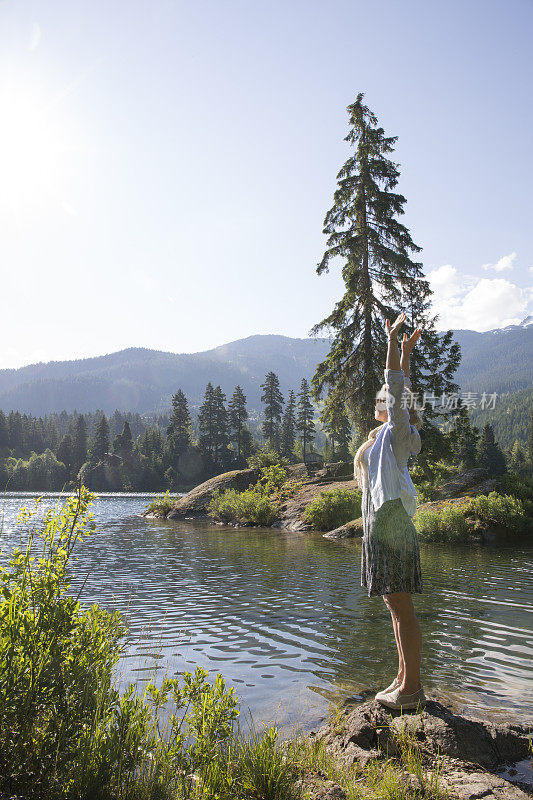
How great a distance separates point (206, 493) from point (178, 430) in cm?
6101

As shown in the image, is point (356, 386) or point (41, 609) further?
point (356, 386)

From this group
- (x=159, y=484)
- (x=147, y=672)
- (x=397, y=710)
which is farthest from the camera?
(x=159, y=484)

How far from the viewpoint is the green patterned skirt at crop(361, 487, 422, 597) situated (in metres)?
3.96

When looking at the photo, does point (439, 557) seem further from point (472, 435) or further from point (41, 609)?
point (41, 609)

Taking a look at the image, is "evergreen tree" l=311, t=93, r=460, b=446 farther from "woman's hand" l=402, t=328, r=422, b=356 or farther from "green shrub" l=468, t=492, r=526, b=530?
"woman's hand" l=402, t=328, r=422, b=356

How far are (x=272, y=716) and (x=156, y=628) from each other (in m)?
3.53

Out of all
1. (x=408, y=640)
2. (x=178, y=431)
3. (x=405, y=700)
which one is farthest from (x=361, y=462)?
(x=178, y=431)

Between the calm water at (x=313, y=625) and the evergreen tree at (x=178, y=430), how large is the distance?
7722 cm

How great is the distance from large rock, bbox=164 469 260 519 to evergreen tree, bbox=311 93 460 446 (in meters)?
14.9

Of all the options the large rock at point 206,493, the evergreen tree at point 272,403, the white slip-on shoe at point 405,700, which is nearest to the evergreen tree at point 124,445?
the evergreen tree at point 272,403

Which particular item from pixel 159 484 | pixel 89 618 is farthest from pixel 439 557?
pixel 159 484

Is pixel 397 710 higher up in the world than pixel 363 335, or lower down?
lower down

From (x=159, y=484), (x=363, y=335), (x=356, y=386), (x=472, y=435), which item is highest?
(x=363, y=335)

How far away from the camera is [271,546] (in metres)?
17.1
